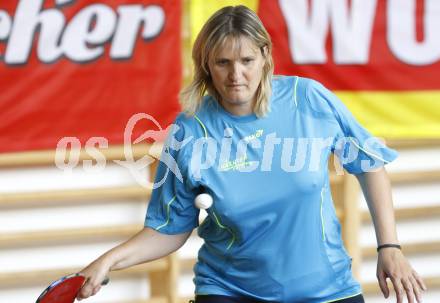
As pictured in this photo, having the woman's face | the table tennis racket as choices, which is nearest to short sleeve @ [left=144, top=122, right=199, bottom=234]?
the woman's face

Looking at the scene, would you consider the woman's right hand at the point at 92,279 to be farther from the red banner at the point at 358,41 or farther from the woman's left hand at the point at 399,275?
the red banner at the point at 358,41

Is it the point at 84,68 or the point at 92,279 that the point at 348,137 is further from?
the point at 84,68

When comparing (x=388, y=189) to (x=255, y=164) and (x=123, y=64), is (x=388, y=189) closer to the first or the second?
(x=255, y=164)

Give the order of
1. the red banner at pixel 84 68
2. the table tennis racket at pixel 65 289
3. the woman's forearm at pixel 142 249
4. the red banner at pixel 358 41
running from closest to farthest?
the table tennis racket at pixel 65 289, the woman's forearm at pixel 142 249, the red banner at pixel 84 68, the red banner at pixel 358 41

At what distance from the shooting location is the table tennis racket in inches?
98.8

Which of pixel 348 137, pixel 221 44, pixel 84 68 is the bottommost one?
pixel 348 137

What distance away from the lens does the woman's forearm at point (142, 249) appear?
262cm

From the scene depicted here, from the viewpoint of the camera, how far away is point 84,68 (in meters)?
4.56

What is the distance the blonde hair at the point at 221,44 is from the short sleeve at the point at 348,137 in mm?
146

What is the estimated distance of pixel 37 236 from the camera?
471 centimetres

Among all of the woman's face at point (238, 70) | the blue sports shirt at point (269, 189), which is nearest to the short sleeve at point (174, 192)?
the blue sports shirt at point (269, 189)

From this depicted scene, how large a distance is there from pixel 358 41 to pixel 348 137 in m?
2.30

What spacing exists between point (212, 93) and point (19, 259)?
2.40 meters

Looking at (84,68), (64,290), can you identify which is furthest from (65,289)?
(84,68)
